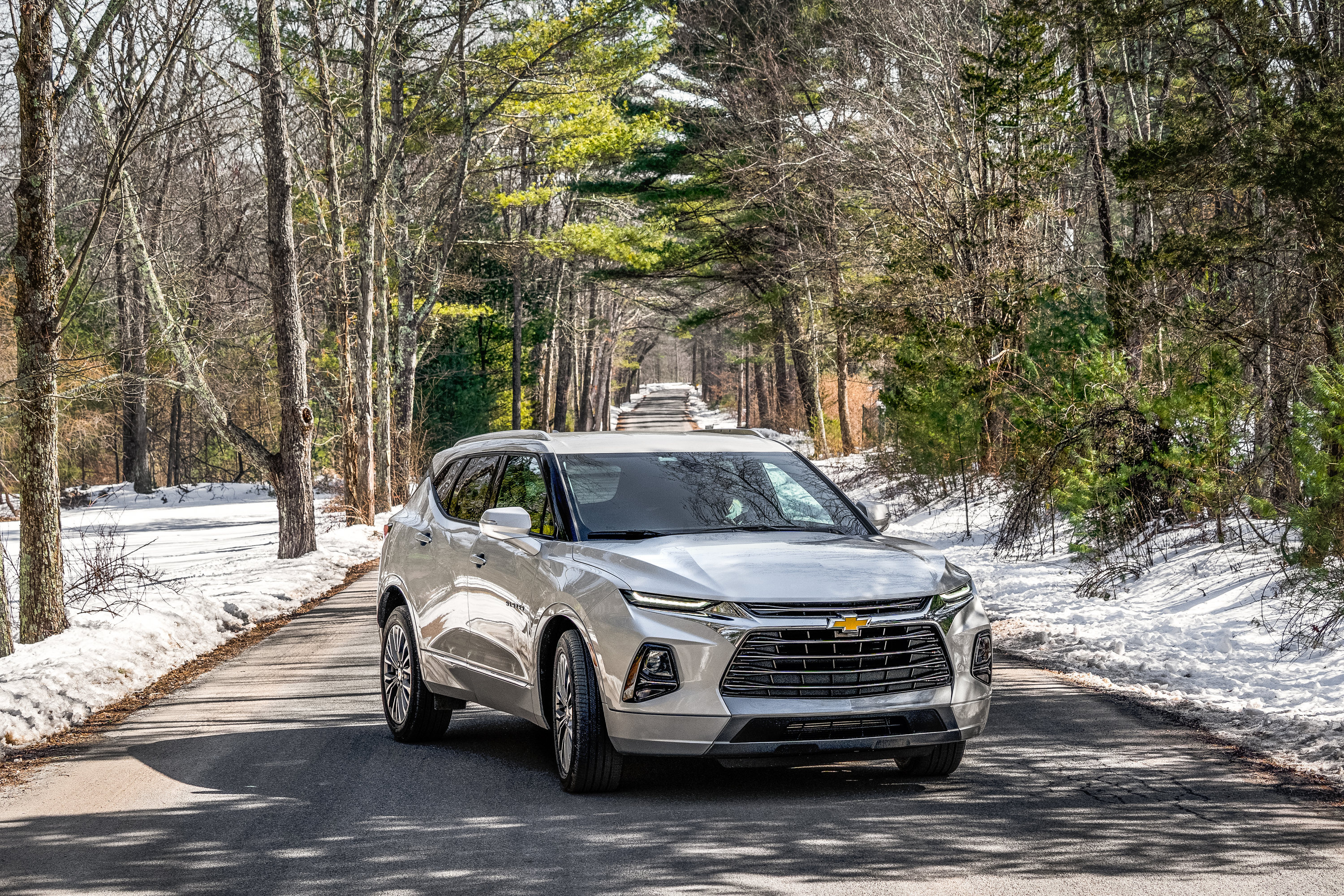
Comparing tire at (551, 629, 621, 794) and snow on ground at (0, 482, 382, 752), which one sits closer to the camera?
tire at (551, 629, 621, 794)

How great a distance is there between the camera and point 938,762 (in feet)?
21.3

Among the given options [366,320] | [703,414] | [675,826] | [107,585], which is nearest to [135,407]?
[366,320]

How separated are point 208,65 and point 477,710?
51.5ft

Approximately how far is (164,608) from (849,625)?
962 centimetres

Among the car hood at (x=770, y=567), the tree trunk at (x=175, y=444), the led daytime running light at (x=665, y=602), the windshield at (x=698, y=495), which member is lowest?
the led daytime running light at (x=665, y=602)

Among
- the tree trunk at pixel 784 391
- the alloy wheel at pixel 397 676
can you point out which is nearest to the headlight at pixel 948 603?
the alloy wheel at pixel 397 676

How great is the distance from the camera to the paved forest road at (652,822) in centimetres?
500

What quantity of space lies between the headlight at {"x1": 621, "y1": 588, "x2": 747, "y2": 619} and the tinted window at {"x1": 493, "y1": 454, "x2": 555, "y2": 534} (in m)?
1.12

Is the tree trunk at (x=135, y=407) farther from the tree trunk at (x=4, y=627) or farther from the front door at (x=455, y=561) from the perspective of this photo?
the front door at (x=455, y=561)

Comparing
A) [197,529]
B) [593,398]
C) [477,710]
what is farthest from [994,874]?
[593,398]

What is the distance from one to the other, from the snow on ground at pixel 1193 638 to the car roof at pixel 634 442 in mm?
3198

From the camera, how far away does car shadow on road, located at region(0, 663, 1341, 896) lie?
506 centimetres

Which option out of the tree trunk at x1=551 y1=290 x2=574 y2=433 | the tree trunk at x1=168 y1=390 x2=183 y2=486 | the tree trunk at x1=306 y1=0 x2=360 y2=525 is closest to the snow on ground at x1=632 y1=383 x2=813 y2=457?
the tree trunk at x1=551 y1=290 x2=574 y2=433

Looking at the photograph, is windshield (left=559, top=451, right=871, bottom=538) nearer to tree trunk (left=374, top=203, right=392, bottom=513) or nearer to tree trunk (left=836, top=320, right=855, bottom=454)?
tree trunk (left=374, top=203, right=392, bottom=513)
